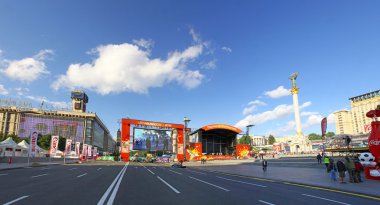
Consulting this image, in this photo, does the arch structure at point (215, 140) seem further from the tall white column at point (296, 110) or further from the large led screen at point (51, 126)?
the large led screen at point (51, 126)

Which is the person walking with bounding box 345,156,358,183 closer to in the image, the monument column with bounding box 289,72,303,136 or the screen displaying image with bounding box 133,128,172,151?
the screen displaying image with bounding box 133,128,172,151

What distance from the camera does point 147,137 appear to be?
6656cm

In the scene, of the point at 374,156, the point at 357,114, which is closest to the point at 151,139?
the point at 374,156

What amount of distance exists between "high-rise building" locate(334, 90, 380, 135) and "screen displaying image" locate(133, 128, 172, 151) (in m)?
124

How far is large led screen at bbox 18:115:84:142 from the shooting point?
142875 mm

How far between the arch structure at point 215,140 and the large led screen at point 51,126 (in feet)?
307

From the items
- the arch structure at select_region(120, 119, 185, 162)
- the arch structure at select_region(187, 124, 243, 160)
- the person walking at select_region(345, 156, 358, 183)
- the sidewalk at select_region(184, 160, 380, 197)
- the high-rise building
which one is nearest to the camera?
the sidewalk at select_region(184, 160, 380, 197)

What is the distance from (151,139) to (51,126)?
4160 inches

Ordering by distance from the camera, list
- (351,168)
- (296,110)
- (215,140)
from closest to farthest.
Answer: (351,168) → (215,140) → (296,110)

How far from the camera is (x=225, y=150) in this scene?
277 feet

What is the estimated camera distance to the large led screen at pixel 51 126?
5625 inches

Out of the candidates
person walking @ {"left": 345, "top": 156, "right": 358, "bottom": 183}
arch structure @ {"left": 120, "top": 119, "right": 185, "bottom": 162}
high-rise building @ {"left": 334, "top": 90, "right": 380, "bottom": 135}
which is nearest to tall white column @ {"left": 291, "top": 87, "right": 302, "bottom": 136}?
arch structure @ {"left": 120, "top": 119, "right": 185, "bottom": 162}

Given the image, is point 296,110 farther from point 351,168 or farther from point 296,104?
point 351,168

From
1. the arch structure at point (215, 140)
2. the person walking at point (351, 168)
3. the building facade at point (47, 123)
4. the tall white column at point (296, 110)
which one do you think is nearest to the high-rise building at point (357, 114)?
the tall white column at point (296, 110)
